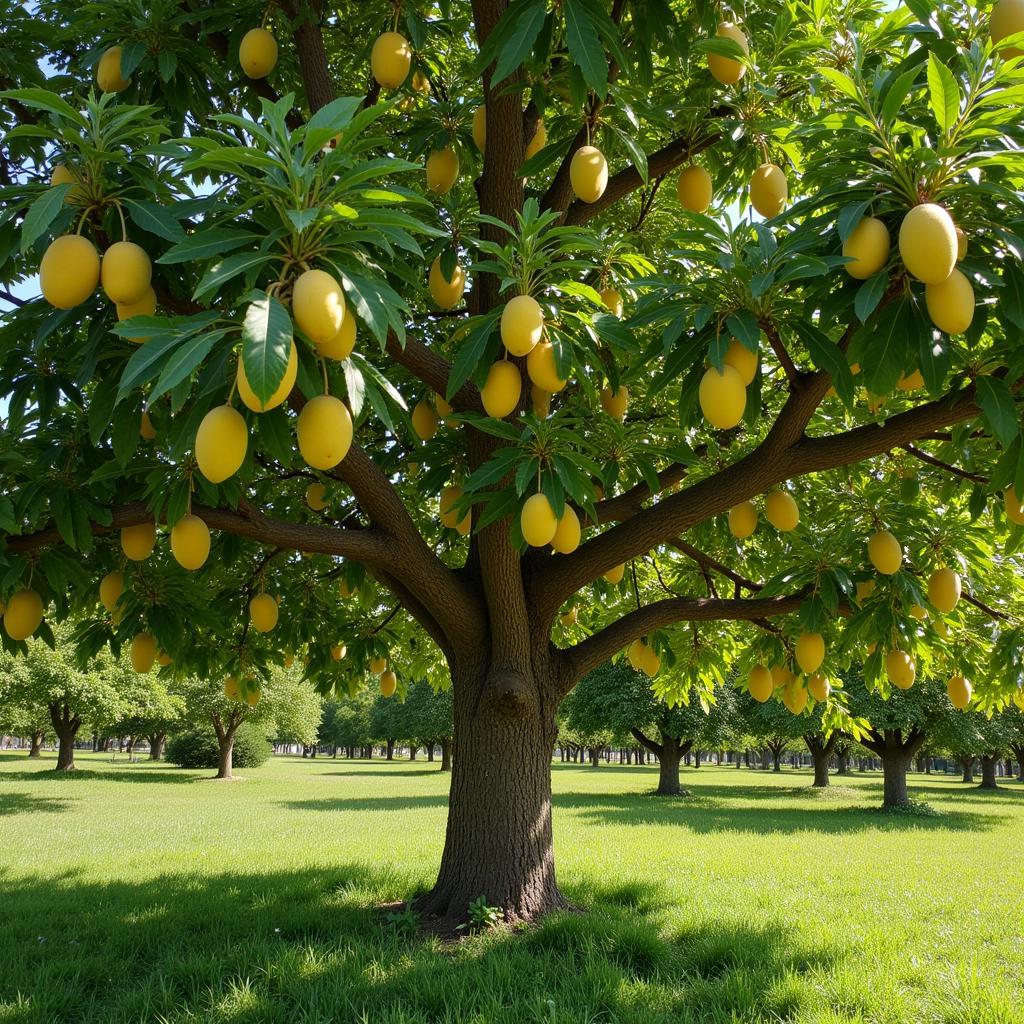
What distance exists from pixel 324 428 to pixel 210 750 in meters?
41.3

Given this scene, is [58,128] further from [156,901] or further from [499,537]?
[156,901]

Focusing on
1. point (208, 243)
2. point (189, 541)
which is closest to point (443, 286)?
point (189, 541)

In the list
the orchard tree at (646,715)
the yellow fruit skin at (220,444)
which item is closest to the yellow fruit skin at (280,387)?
the yellow fruit skin at (220,444)

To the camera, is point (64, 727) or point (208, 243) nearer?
point (208, 243)

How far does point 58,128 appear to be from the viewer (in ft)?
7.15

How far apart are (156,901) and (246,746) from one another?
3484 cm

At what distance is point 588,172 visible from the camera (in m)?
3.06

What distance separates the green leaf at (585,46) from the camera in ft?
8.04

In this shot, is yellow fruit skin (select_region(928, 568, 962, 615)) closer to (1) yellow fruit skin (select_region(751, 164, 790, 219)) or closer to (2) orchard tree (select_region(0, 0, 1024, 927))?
(2) orchard tree (select_region(0, 0, 1024, 927))

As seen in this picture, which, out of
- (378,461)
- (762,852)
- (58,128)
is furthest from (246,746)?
(58,128)

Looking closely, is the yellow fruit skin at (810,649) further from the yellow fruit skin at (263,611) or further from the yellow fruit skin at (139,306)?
the yellow fruit skin at (139,306)

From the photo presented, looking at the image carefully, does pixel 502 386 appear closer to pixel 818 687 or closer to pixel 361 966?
pixel 361 966

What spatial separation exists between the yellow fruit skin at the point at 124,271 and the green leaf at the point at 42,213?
166 millimetres

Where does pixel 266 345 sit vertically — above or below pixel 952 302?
below
